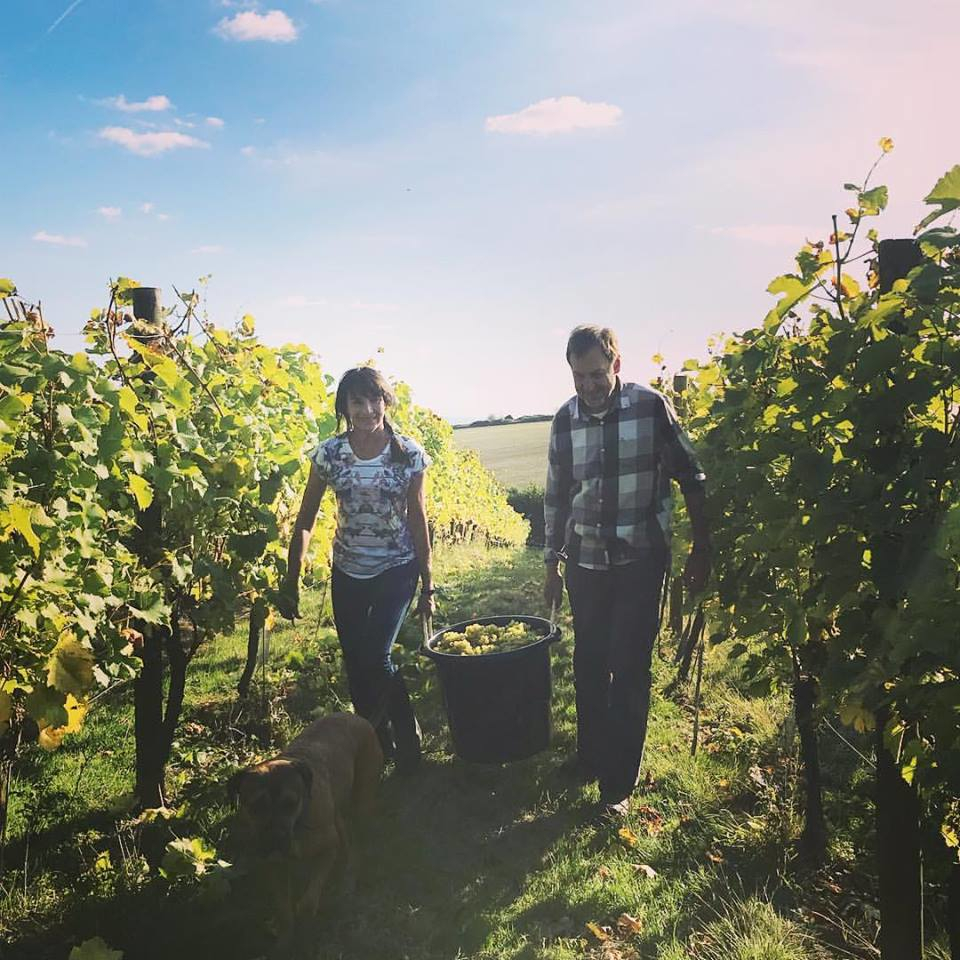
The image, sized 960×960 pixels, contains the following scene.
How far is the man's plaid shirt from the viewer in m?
3.78

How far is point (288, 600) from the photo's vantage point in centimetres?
400

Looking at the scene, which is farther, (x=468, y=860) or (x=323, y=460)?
(x=323, y=460)

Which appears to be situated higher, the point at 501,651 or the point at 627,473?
the point at 627,473

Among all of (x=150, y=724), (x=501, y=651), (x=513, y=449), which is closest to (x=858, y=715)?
(x=501, y=651)

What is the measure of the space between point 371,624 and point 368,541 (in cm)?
44

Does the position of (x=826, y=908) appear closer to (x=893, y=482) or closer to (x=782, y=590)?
(x=782, y=590)

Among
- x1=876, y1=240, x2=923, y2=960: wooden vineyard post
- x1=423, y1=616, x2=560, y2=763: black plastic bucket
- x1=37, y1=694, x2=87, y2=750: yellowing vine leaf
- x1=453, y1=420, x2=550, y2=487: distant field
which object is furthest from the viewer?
x1=453, y1=420, x2=550, y2=487: distant field

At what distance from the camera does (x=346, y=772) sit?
11.4ft

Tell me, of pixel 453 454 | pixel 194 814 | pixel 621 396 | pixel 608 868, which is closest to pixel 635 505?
pixel 621 396

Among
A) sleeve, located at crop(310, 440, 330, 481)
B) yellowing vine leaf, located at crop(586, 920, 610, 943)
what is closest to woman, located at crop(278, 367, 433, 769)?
sleeve, located at crop(310, 440, 330, 481)

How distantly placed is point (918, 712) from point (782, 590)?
102 cm

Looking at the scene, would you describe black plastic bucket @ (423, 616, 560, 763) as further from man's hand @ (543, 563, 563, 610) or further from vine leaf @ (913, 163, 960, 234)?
vine leaf @ (913, 163, 960, 234)

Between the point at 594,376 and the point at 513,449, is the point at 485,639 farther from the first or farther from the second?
the point at 513,449

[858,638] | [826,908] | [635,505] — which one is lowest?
[826,908]
